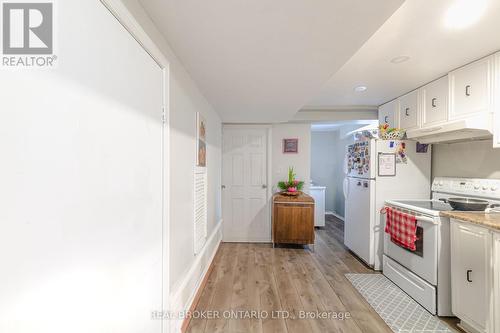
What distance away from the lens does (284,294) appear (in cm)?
222

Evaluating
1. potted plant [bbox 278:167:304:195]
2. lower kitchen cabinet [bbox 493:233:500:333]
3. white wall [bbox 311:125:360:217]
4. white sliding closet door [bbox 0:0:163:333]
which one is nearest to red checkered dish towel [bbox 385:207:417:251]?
lower kitchen cabinet [bbox 493:233:500:333]

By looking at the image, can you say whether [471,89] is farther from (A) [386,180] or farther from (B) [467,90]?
(A) [386,180]

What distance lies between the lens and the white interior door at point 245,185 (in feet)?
12.4

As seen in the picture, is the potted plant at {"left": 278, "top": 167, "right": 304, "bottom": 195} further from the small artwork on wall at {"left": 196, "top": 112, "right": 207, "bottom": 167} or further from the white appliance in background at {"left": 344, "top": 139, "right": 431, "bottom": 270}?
the small artwork on wall at {"left": 196, "top": 112, "right": 207, "bottom": 167}

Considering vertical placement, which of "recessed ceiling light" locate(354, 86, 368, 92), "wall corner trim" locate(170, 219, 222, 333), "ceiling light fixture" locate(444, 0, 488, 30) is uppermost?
"recessed ceiling light" locate(354, 86, 368, 92)

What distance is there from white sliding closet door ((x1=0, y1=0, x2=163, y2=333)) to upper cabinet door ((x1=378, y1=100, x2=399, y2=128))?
3.21 m

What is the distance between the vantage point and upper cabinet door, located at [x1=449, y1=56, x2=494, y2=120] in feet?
6.04

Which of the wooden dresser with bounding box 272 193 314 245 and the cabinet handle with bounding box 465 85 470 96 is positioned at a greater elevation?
the cabinet handle with bounding box 465 85 470 96

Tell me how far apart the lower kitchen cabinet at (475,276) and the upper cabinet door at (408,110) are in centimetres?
134

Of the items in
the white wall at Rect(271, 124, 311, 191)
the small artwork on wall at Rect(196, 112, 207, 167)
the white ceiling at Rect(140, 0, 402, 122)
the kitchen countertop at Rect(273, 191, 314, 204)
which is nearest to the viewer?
the white ceiling at Rect(140, 0, 402, 122)

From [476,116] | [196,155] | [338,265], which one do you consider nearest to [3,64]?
[196,155]

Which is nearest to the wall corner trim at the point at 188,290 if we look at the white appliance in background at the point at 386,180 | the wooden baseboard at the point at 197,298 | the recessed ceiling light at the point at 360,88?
the wooden baseboard at the point at 197,298

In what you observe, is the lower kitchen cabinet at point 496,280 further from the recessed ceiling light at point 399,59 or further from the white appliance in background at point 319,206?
the white appliance in background at point 319,206

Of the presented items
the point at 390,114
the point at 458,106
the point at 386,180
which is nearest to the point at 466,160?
the point at 458,106
